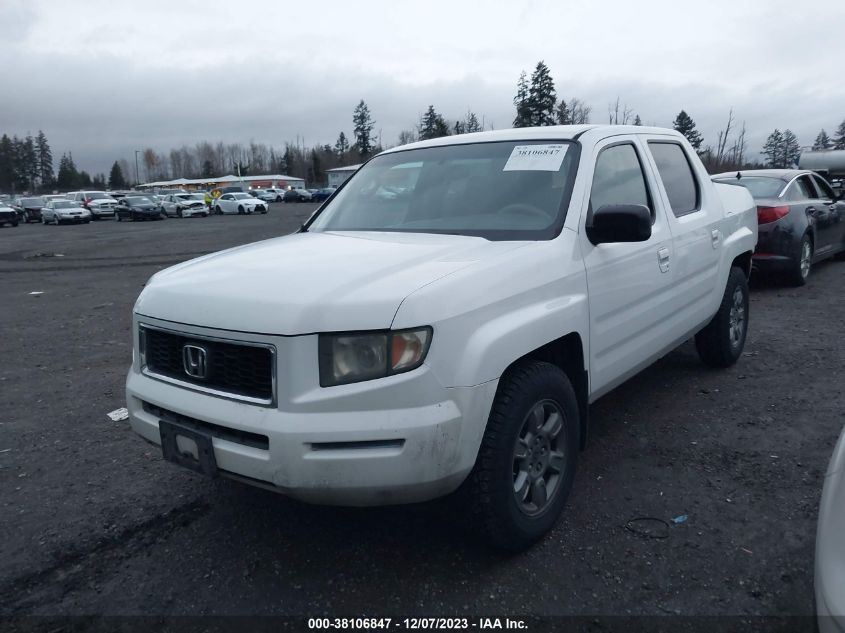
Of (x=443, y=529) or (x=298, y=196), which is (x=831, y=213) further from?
(x=298, y=196)

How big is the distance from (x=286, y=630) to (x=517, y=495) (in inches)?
42.2

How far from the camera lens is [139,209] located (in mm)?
41312

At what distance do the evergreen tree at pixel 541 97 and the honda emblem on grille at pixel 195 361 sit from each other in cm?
5121

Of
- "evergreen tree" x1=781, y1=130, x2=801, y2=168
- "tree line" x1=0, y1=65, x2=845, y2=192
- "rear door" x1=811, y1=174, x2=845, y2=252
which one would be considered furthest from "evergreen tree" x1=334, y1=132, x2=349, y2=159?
"rear door" x1=811, y1=174, x2=845, y2=252

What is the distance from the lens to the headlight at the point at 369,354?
2.49m

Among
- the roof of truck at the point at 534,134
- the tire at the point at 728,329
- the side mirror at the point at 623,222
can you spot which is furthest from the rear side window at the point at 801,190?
the side mirror at the point at 623,222

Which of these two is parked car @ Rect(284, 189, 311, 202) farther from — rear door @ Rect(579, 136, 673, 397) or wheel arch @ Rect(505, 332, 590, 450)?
wheel arch @ Rect(505, 332, 590, 450)

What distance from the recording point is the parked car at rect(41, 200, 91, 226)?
4016 cm

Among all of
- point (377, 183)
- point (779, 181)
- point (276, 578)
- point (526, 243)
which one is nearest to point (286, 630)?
point (276, 578)

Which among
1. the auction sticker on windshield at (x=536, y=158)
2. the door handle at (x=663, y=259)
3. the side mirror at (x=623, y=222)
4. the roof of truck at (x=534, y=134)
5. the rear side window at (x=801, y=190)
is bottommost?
the door handle at (x=663, y=259)

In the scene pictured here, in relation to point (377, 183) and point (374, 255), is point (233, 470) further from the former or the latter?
point (377, 183)

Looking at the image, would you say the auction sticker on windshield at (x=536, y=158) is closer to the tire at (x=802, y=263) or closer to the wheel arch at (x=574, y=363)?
the wheel arch at (x=574, y=363)

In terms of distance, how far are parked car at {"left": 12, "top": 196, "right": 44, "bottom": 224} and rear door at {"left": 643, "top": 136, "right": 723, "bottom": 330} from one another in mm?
48645

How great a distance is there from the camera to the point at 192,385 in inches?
112
